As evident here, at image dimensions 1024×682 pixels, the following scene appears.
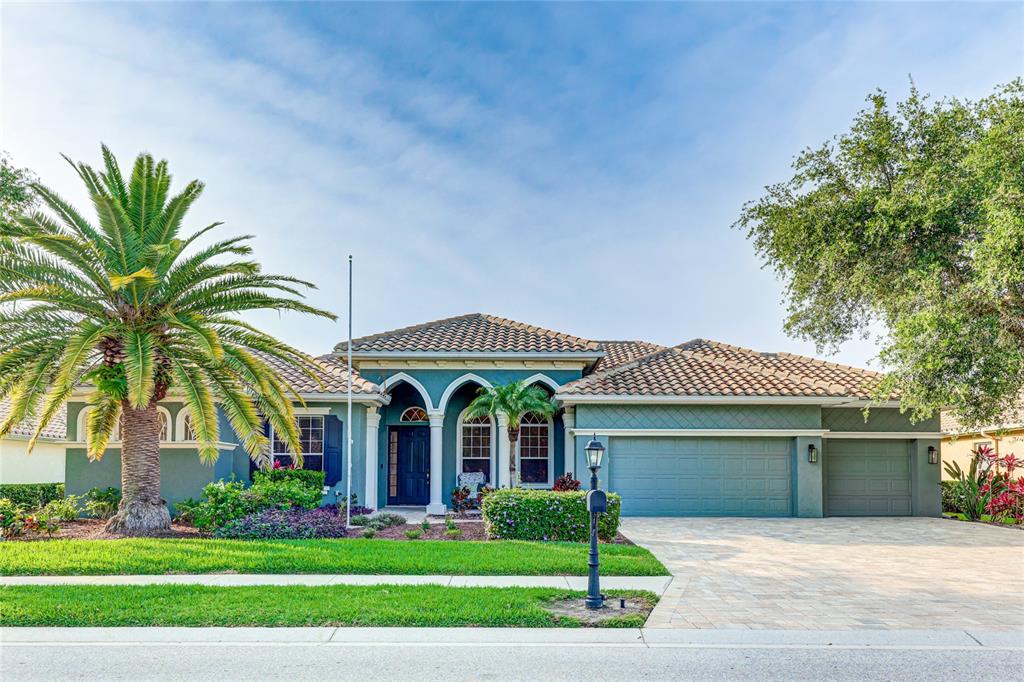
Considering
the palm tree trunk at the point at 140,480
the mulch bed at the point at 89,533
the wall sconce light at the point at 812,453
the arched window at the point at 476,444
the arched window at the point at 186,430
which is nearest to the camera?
the mulch bed at the point at 89,533

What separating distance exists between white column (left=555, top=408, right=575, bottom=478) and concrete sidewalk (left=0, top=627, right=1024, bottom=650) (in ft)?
38.9

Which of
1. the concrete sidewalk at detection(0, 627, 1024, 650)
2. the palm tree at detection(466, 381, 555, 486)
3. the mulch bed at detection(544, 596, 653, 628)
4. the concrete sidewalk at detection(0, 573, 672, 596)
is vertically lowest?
the concrete sidewalk at detection(0, 573, 672, 596)

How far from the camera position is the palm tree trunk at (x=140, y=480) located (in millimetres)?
14156

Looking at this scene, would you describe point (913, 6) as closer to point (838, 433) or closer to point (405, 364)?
point (838, 433)

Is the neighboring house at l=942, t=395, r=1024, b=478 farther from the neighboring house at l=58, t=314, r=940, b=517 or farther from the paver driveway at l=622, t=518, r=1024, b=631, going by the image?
the paver driveway at l=622, t=518, r=1024, b=631

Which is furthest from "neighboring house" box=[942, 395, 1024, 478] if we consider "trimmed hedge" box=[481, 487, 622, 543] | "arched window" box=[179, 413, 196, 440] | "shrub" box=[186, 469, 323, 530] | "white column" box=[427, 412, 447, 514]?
"arched window" box=[179, 413, 196, 440]

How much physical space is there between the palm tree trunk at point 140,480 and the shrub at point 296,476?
3081 millimetres

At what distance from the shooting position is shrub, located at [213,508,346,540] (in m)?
13.8

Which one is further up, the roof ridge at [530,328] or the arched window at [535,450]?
the roof ridge at [530,328]

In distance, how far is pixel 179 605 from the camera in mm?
8383

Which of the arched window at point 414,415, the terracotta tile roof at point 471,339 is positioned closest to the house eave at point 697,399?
the terracotta tile roof at point 471,339

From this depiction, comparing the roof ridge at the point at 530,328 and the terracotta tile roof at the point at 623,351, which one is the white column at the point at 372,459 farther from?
the terracotta tile roof at the point at 623,351

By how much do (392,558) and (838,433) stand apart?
13.2 m

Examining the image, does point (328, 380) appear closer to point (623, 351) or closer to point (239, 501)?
point (239, 501)
